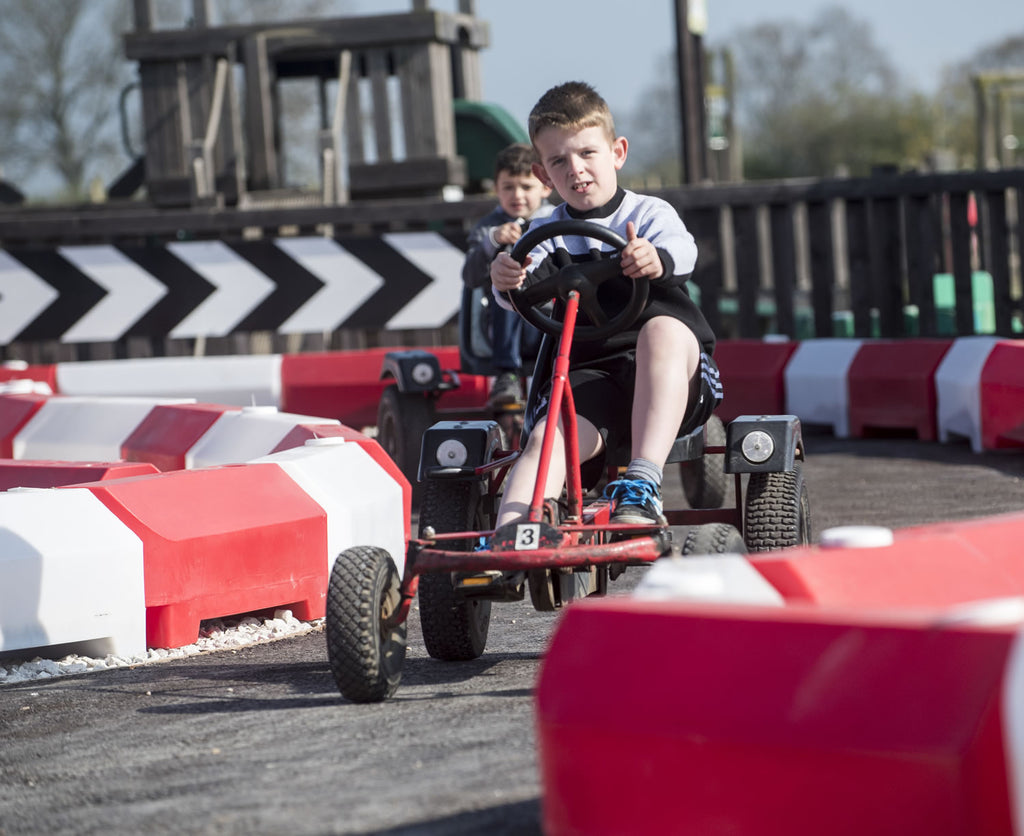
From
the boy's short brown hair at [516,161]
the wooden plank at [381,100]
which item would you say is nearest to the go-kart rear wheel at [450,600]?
the boy's short brown hair at [516,161]

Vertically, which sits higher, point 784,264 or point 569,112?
point 569,112

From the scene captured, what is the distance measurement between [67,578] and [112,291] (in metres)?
6.70

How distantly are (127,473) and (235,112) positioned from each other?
36.7 feet

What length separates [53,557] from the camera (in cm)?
409

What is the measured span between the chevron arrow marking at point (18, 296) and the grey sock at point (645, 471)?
7505mm

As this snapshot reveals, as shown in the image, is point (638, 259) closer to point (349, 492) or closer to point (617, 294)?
point (617, 294)

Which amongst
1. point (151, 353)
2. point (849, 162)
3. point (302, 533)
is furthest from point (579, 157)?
point (849, 162)

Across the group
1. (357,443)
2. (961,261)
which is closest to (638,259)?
(357,443)

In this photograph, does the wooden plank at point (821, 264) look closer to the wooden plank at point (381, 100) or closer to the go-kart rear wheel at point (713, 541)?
the wooden plank at point (381, 100)

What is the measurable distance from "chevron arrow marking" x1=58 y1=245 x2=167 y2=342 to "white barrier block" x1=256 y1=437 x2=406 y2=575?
555 cm

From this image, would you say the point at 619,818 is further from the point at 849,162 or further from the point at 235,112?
the point at 849,162

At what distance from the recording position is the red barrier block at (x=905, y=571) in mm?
2693

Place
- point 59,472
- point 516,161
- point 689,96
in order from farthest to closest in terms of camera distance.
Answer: point 689,96 → point 516,161 → point 59,472

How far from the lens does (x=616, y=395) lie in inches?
163
